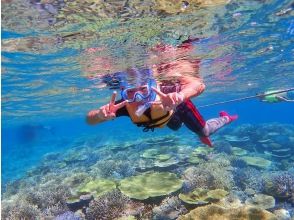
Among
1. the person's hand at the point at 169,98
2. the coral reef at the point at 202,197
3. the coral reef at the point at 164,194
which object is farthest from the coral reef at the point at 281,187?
the person's hand at the point at 169,98

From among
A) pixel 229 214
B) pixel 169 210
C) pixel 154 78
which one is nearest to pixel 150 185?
pixel 169 210

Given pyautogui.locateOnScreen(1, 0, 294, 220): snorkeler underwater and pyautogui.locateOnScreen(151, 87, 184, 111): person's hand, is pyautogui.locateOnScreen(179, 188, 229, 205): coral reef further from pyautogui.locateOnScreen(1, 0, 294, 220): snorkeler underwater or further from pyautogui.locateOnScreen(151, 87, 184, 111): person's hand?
pyautogui.locateOnScreen(151, 87, 184, 111): person's hand

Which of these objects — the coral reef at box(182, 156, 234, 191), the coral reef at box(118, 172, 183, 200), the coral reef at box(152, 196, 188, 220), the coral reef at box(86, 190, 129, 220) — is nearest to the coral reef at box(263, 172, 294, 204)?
the coral reef at box(182, 156, 234, 191)

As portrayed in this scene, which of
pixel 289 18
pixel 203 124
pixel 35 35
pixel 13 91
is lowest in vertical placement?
pixel 13 91

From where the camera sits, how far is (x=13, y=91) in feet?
74.1

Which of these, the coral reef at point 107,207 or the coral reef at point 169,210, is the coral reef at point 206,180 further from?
the coral reef at point 107,207

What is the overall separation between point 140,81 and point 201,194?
38.4 ft

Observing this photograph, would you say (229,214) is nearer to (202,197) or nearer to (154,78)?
(202,197)

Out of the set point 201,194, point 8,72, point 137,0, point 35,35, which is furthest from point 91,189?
point 8,72

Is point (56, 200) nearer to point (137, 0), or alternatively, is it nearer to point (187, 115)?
point (187, 115)

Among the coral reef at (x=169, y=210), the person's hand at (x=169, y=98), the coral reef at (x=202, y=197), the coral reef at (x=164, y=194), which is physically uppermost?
the person's hand at (x=169, y=98)

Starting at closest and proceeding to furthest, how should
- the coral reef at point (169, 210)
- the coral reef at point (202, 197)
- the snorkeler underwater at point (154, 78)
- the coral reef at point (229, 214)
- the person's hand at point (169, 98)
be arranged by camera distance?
the person's hand at point (169, 98)
the coral reef at point (229, 214)
the snorkeler underwater at point (154, 78)
the coral reef at point (169, 210)
the coral reef at point (202, 197)

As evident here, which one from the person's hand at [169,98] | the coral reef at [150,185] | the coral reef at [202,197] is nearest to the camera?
the person's hand at [169,98]

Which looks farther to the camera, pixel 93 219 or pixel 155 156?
pixel 155 156
